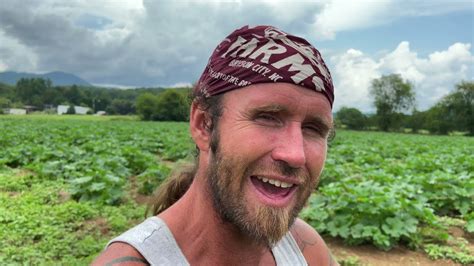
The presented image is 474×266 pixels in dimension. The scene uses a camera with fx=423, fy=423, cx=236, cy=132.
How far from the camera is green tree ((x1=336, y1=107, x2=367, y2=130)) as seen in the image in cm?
7761

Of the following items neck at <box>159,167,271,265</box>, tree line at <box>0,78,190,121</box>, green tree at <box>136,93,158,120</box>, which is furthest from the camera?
tree line at <box>0,78,190,121</box>

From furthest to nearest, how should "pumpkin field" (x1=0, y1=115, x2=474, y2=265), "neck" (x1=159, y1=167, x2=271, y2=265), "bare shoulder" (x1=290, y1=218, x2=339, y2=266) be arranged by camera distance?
"pumpkin field" (x1=0, y1=115, x2=474, y2=265), "bare shoulder" (x1=290, y1=218, x2=339, y2=266), "neck" (x1=159, y1=167, x2=271, y2=265)

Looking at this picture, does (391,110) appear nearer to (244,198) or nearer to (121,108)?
(121,108)

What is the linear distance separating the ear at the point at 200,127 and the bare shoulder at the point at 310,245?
2.11ft

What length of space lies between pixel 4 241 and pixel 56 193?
2538mm

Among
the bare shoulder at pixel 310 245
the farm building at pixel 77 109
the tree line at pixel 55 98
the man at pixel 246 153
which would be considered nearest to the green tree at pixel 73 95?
the tree line at pixel 55 98

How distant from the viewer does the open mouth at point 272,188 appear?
1392 millimetres

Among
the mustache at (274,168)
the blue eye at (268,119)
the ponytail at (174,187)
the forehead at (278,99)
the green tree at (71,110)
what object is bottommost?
the ponytail at (174,187)

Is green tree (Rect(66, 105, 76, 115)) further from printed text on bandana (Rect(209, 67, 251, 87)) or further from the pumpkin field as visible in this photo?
printed text on bandana (Rect(209, 67, 251, 87))

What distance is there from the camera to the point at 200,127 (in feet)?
5.24

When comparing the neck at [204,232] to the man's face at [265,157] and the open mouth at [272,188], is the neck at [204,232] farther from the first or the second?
the open mouth at [272,188]

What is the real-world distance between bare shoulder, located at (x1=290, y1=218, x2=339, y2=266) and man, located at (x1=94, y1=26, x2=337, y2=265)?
351 millimetres

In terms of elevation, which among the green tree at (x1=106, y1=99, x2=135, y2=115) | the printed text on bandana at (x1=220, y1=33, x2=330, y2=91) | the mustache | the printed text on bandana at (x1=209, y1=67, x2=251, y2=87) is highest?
the green tree at (x1=106, y1=99, x2=135, y2=115)

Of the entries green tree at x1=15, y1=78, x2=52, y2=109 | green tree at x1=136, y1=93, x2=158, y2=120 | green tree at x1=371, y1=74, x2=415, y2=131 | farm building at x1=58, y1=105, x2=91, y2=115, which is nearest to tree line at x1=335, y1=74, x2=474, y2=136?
green tree at x1=371, y1=74, x2=415, y2=131
